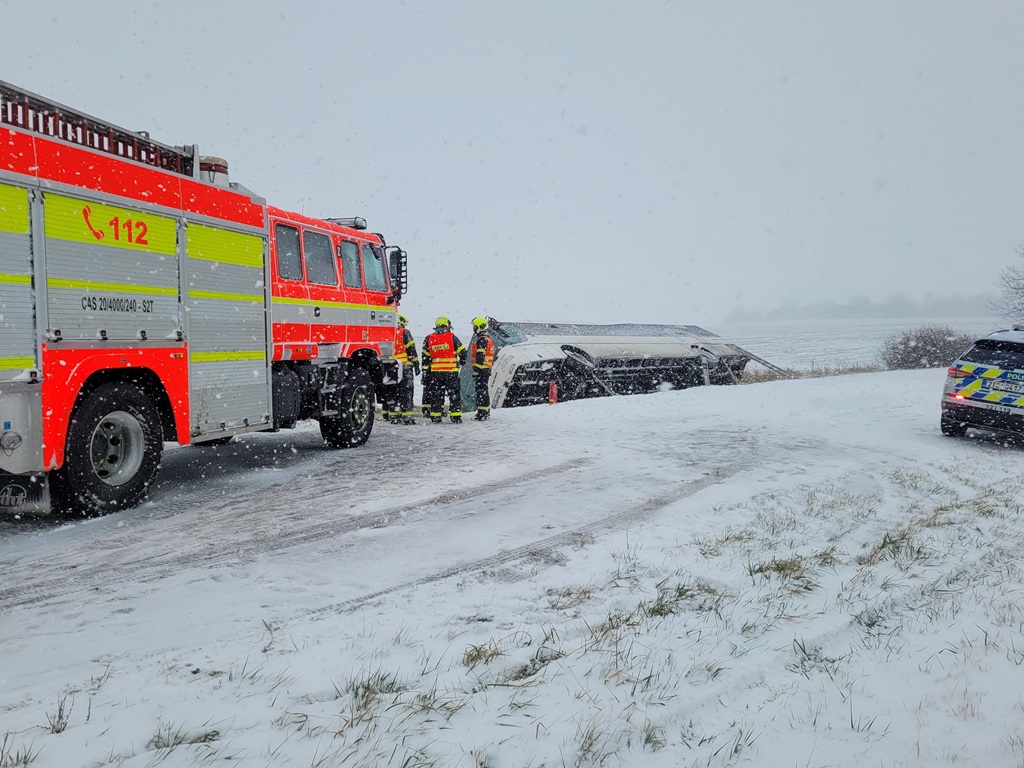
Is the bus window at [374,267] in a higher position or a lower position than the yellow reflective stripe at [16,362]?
higher

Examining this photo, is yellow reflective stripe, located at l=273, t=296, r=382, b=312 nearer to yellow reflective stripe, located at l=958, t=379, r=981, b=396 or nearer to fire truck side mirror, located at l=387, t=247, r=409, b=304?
fire truck side mirror, located at l=387, t=247, r=409, b=304

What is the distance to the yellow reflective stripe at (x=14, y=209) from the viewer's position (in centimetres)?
533

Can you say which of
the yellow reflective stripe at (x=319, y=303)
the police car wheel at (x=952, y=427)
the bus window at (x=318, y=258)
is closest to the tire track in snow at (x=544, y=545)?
the yellow reflective stripe at (x=319, y=303)

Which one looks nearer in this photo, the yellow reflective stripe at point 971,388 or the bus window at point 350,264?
the bus window at point 350,264

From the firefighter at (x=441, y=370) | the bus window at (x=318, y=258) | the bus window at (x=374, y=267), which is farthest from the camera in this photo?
the firefighter at (x=441, y=370)

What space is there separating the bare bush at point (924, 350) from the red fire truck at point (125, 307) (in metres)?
28.8

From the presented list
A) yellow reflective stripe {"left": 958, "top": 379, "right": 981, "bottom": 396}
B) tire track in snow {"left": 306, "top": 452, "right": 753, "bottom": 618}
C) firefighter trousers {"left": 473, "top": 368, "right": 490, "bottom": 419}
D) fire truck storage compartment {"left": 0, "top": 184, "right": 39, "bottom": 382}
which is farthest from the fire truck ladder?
yellow reflective stripe {"left": 958, "top": 379, "right": 981, "bottom": 396}

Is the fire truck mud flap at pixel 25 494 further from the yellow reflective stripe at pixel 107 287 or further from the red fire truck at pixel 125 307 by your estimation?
the yellow reflective stripe at pixel 107 287

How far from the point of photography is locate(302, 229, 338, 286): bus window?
9.30 m

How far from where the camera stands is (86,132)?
6090 mm

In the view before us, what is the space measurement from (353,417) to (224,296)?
123 inches

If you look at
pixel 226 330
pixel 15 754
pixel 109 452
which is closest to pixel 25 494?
pixel 109 452

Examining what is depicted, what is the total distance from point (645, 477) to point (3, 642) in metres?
5.87

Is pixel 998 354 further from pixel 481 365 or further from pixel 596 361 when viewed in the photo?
pixel 596 361
